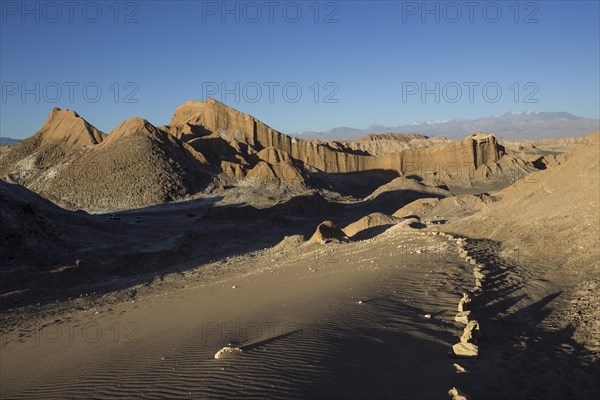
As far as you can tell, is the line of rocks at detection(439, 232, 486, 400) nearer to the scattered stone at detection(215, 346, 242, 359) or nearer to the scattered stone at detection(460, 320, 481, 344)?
the scattered stone at detection(460, 320, 481, 344)

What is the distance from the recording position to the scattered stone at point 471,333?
723 cm

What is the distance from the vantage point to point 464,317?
27.1 ft

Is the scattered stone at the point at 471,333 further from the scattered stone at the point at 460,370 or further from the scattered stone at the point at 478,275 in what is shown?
the scattered stone at the point at 478,275

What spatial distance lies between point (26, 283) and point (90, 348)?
430 inches

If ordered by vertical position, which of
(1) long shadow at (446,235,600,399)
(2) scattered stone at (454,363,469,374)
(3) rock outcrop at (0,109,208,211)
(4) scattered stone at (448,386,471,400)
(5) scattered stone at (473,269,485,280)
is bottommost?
(1) long shadow at (446,235,600,399)

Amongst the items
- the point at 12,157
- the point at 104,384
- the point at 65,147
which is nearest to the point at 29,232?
the point at 104,384

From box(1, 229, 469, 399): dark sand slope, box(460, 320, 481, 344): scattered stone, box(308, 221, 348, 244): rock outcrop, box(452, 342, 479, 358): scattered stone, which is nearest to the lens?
box(1, 229, 469, 399): dark sand slope

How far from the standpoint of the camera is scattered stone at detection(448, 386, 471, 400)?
5.30 metres

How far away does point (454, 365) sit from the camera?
6.43 meters

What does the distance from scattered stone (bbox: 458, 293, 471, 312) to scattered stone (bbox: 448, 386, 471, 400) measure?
342 centimetres

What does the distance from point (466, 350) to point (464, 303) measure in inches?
94.6

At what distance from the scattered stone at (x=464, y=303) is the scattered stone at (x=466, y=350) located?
1881mm

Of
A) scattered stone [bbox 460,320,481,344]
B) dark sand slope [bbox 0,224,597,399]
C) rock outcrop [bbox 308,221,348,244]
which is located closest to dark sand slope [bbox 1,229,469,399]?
dark sand slope [bbox 0,224,597,399]

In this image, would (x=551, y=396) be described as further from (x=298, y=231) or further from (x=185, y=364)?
(x=298, y=231)
